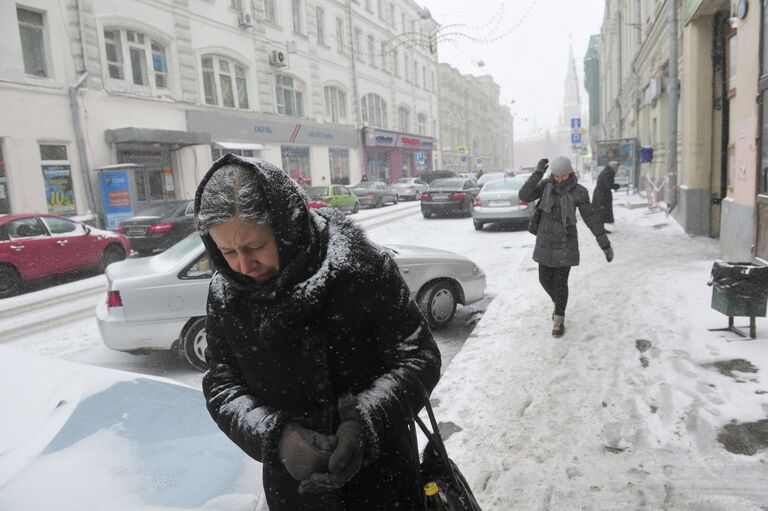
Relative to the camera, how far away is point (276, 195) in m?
1.39

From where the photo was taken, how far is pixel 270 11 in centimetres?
2727

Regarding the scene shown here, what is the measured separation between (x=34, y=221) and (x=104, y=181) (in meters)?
7.07

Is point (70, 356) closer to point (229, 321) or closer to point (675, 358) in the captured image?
point (229, 321)

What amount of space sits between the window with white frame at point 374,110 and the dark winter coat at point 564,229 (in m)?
32.3

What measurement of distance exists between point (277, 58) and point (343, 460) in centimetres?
2757

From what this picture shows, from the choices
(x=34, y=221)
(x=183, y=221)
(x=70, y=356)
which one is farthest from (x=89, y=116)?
(x=70, y=356)

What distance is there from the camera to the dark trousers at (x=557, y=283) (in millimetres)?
5496

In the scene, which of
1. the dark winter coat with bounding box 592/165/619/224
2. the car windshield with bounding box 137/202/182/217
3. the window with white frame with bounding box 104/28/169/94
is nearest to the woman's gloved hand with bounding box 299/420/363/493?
the dark winter coat with bounding box 592/165/619/224

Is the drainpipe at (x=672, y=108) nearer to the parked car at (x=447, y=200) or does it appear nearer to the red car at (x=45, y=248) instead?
the parked car at (x=447, y=200)

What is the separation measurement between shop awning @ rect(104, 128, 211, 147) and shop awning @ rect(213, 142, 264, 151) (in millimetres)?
2034

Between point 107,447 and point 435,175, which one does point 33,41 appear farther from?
point 435,175

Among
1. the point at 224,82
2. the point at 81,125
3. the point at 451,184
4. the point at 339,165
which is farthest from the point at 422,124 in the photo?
the point at 81,125

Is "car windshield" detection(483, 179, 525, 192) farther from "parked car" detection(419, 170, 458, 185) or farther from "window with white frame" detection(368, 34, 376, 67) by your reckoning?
"window with white frame" detection(368, 34, 376, 67)

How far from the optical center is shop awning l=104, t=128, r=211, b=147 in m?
18.1
